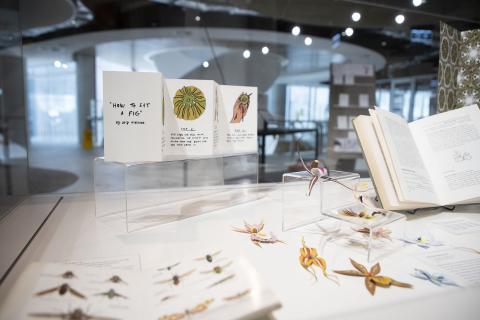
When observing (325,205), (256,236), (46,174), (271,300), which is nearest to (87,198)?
(256,236)

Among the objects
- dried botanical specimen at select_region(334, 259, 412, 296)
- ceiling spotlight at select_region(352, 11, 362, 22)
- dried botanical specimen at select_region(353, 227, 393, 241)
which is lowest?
dried botanical specimen at select_region(334, 259, 412, 296)

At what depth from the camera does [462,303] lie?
1.65ft

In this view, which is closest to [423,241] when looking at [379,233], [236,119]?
[379,233]

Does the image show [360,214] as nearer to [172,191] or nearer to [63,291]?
[63,291]

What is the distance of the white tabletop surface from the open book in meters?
0.07

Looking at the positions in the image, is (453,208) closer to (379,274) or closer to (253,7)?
(379,274)

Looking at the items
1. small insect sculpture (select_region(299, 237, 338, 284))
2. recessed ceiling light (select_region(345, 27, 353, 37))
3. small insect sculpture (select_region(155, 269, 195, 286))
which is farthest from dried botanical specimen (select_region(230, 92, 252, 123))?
recessed ceiling light (select_region(345, 27, 353, 37))

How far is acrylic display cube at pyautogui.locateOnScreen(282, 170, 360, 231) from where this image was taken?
84 centimetres

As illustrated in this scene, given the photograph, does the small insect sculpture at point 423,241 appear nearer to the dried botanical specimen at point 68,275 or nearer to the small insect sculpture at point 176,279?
the small insect sculpture at point 176,279

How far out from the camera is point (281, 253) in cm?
66

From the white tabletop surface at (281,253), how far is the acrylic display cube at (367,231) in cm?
2

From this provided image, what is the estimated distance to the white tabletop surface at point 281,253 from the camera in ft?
1.60

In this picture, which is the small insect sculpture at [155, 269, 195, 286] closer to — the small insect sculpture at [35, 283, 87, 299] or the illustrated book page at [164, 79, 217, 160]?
the small insect sculpture at [35, 283, 87, 299]

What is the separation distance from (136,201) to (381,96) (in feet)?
13.6
